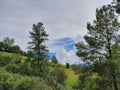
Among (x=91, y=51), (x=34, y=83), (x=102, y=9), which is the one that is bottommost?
(x=34, y=83)

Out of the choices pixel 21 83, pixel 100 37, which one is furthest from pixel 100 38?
pixel 21 83

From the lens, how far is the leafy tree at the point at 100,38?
97.5ft

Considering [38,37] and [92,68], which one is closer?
[92,68]

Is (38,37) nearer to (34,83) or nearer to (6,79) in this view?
(34,83)

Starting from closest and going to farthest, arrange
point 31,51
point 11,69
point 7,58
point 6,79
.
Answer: point 31,51 → point 6,79 → point 11,69 → point 7,58

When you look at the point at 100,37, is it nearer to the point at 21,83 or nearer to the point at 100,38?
the point at 100,38

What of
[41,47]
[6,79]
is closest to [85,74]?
[41,47]

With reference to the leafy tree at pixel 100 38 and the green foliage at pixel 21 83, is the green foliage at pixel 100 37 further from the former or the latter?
the green foliage at pixel 21 83

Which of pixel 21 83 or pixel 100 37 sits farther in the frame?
pixel 21 83

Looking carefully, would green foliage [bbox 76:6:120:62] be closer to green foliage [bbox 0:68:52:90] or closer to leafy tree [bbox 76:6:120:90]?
leafy tree [bbox 76:6:120:90]

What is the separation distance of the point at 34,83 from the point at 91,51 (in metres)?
25.7

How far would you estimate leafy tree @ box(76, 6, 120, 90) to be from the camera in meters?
29.7

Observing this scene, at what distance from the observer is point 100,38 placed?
99.3ft

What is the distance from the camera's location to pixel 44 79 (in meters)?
56.2
